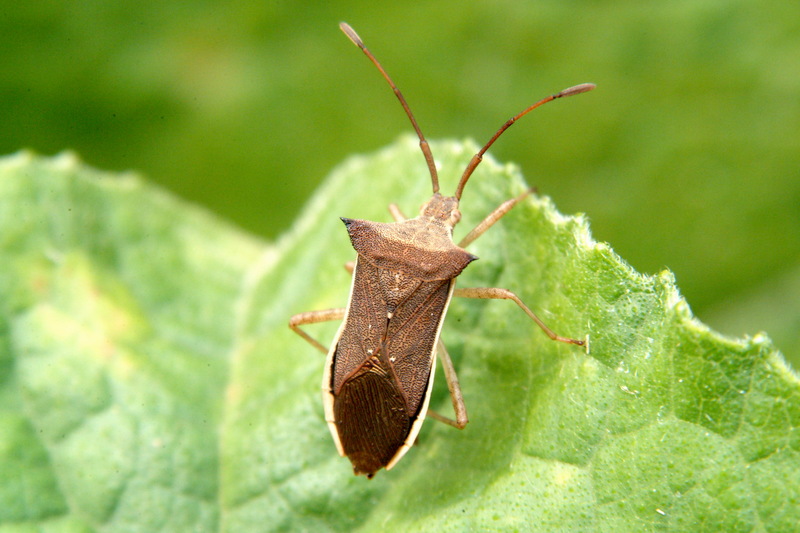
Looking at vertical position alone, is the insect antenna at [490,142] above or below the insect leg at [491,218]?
above

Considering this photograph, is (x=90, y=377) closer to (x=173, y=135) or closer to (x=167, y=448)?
(x=167, y=448)

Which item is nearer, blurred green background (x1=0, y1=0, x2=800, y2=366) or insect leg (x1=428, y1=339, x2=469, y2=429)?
insect leg (x1=428, y1=339, x2=469, y2=429)

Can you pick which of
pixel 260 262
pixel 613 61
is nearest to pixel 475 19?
pixel 613 61

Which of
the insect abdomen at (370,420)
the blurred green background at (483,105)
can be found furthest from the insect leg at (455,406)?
the blurred green background at (483,105)

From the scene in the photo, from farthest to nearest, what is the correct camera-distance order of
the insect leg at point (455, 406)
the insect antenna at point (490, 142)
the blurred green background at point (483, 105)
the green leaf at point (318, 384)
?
1. the blurred green background at point (483, 105)
2. the insect antenna at point (490, 142)
3. the insect leg at point (455, 406)
4. the green leaf at point (318, 384)

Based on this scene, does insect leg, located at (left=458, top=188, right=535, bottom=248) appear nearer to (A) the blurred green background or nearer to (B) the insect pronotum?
(B) the insect pronotum

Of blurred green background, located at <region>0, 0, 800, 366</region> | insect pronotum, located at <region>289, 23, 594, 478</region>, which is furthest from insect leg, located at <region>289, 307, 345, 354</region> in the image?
blurred green background, located at <region>0, 0, 800, 366</region>

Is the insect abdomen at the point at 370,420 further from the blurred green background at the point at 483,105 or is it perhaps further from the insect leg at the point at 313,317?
the blurred green background at the point at 483,105
